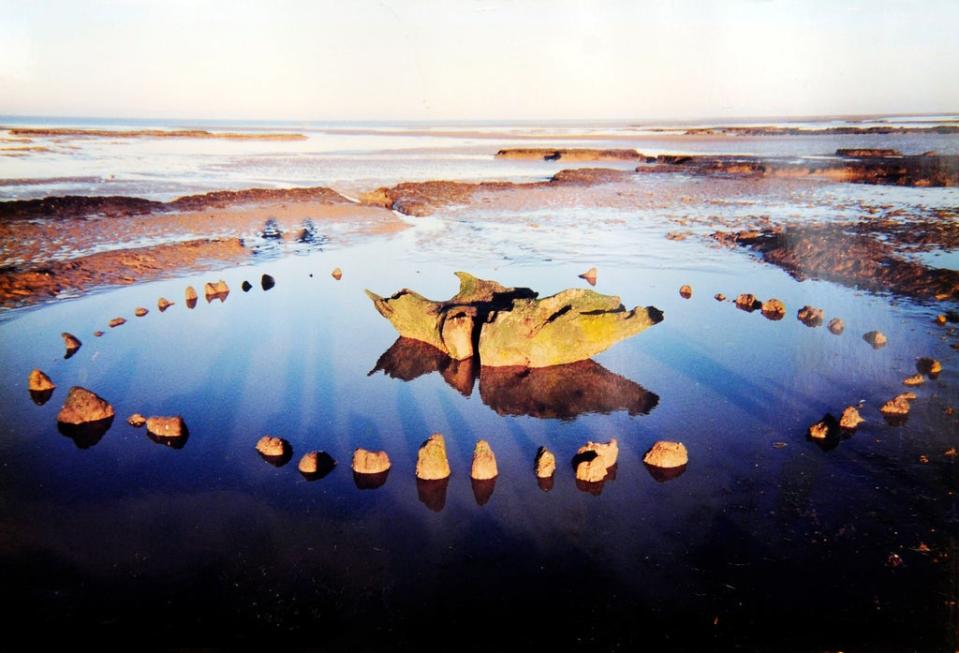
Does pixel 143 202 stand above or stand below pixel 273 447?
above

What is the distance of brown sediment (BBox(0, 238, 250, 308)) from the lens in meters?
18.8

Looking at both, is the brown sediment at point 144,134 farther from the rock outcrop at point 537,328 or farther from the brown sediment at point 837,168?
the rock outcrop at point 537,328

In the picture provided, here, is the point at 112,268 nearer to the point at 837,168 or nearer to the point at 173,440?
the point at 173,440

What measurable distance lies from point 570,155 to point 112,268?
5157 centimetres

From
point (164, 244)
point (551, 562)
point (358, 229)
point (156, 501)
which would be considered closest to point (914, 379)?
point (551, 562)

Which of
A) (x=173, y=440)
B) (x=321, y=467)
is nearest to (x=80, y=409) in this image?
(x=173, y=440)

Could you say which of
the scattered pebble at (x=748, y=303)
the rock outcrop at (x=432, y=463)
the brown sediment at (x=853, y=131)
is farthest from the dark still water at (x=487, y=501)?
the brown sediment at (x=853, y=131)

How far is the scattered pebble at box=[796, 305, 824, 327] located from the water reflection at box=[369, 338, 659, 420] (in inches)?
255

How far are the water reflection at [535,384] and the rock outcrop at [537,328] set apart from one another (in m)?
0.30

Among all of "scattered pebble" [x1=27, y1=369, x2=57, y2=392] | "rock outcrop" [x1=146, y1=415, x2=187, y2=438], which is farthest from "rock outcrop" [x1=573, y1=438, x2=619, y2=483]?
"scattered pebble" [x1=27, y1=369, x2=57, y2=392]

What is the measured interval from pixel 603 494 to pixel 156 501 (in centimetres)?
674

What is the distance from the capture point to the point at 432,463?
9.49 metres

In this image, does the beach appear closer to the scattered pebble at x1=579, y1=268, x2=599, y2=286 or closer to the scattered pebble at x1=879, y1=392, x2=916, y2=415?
the scattered pebble at x1=879, y1=392, x2=916, y2=415

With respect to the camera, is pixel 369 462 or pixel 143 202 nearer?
pixel 369 462
